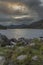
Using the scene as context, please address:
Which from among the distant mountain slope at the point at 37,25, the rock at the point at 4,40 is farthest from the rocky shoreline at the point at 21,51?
the distant mountain slope at the point at 37,25

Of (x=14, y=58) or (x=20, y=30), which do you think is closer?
(x=14, y=58)

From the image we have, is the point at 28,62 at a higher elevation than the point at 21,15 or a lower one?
lower

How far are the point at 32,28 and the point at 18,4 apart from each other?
62cm

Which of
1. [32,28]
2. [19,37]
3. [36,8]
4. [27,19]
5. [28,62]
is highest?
[36,8]

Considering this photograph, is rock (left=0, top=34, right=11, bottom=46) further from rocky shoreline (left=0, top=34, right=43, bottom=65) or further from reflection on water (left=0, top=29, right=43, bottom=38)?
reflection on water (left=0, top=29, right=43, bottom=38)

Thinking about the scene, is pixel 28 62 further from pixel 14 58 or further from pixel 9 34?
pixel 9 34

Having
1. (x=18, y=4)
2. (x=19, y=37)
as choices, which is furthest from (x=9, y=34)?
(x=18, y=4)

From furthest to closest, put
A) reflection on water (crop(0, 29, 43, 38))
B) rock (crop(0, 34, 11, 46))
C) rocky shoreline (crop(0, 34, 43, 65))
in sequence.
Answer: rock (crop(0, 34, 11, 46))
reflection on water (crop(0, 29, 43, 38))
rocky shoreline (crop(0, 34, 43, 65))

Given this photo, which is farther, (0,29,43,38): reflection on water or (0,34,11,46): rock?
(0,34,11,46): rock

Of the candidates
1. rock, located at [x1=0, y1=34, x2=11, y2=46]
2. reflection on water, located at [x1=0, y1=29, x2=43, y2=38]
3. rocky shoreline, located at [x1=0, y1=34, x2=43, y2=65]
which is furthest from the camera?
rock, located at [x1=0, y1=34, x2=11, y2=46]

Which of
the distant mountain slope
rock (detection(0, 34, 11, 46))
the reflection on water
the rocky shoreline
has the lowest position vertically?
the rocky shoreline

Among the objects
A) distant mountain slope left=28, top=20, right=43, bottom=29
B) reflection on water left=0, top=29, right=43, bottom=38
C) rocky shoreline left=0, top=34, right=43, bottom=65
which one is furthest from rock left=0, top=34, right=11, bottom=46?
distant mountain slope left=28, top=20, right=43, bottom=29

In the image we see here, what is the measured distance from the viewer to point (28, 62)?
2121 mm

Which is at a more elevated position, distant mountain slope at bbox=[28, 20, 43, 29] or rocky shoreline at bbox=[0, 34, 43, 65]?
distant mountain slope at bbox=[28, 20, 43, 29]
